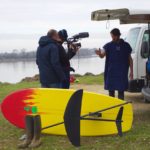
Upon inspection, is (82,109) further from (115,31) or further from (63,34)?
(115,31)

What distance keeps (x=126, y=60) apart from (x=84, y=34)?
950 mm

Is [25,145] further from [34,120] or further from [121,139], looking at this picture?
[121,139]

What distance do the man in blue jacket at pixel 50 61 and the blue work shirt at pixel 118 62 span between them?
44.8 inches

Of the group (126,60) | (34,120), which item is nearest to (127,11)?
(126,60)

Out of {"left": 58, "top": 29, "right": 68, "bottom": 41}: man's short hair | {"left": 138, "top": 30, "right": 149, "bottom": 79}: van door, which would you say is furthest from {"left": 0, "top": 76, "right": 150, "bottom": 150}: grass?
{"left": 138, "top": 30, "right": 149, "bottom": 79}: van door

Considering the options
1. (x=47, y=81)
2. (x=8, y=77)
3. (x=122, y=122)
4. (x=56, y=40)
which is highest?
(x=56, y=40)

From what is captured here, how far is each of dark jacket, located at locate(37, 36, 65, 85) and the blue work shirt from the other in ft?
3.89

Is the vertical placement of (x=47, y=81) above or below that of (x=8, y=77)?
above

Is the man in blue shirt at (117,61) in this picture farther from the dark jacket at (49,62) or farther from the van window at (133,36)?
the van window at (133,36)

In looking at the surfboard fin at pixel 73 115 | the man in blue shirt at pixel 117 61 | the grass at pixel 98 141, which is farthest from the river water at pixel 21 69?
the surfboard fin at pixel 73 115

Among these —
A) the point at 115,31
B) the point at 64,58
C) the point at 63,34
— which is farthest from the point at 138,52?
the point at 64,58

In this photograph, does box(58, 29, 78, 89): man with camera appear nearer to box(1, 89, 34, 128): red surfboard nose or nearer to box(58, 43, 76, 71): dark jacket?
box(58, 43, 76, 71): dark jacket

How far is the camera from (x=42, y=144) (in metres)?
7.23

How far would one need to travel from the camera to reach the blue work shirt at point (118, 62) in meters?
8.81
